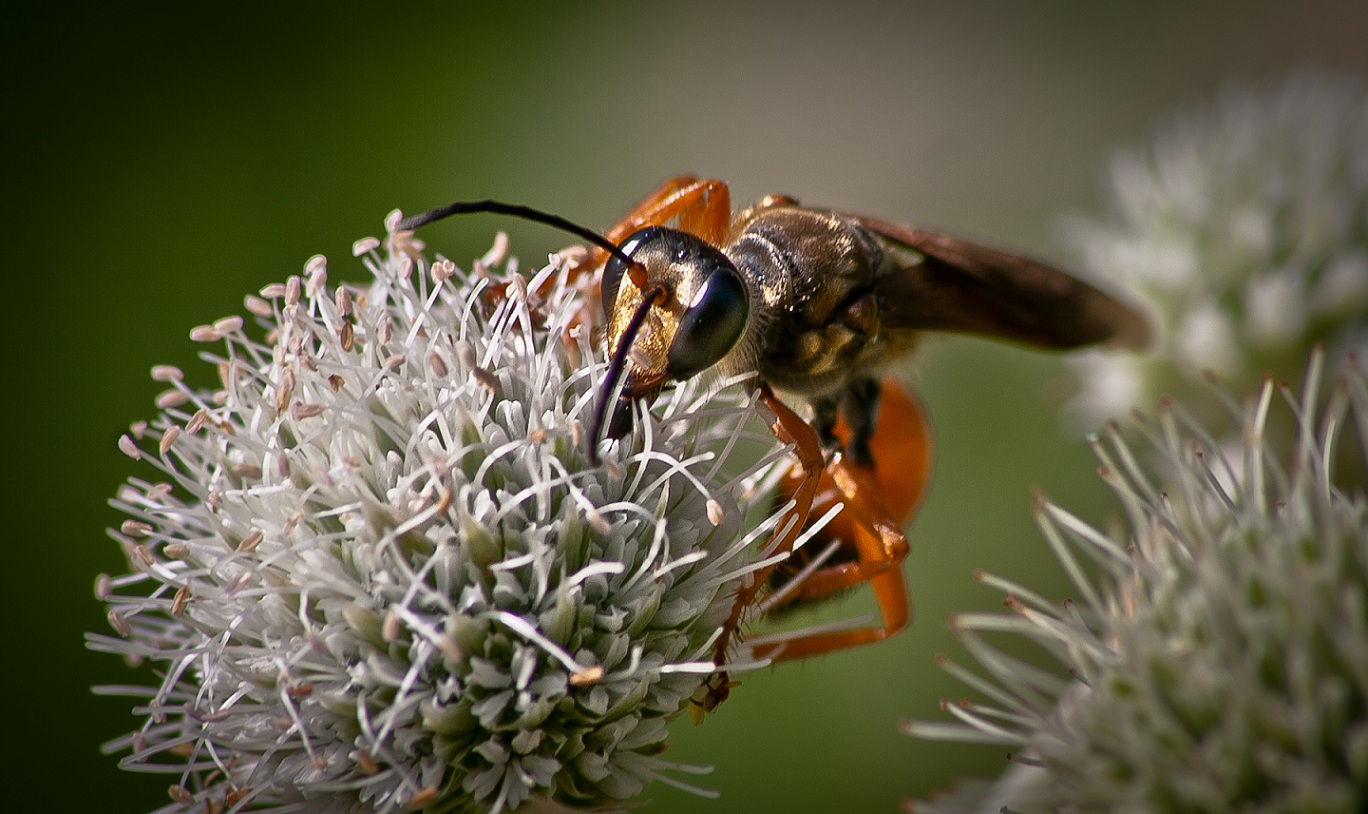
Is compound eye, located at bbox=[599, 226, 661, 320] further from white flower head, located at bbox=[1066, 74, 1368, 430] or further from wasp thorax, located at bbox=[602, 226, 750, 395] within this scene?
white flower head, located at bbox=[1066, 74, 1368, 430]

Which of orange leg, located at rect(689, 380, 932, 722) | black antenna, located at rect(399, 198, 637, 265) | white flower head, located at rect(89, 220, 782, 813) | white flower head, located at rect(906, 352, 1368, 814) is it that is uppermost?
black antenna, located at rect(399, 198, 637, 265)

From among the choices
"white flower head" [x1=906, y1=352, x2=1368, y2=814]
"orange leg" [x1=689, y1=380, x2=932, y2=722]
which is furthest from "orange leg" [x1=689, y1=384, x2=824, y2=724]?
"white flower head" [x1=906, y1=352, x2=1368, y2=814]

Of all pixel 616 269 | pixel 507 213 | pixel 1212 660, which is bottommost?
pixel 1212 660

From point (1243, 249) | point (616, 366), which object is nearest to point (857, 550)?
point (616, 366)

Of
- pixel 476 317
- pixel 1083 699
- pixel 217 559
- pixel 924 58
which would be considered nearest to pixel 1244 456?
pixel 1083 699

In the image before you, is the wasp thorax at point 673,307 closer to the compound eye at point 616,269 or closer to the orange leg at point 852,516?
the compound eye at point 616,269

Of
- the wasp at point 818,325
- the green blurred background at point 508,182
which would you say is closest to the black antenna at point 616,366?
the wasp at point 818,325

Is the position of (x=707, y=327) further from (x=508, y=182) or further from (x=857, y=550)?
(x=508, y=182)
